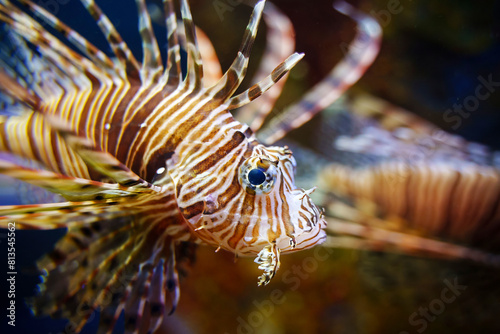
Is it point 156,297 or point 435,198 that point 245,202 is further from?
point 435,198

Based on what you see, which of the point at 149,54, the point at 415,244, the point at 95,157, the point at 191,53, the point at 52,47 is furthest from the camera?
the point at 415,244

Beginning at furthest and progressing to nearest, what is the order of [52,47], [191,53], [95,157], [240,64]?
[52,47] → [191,53] → [240,64] → [95,157]

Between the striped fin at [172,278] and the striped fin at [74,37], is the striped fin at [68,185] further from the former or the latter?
the striped fin at [74,37]

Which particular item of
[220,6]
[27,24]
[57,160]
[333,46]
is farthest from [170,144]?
[333,46]

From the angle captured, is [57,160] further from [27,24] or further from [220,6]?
[220,6]

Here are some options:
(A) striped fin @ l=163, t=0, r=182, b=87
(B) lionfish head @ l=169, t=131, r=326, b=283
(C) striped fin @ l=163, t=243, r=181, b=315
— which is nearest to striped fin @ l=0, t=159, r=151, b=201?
(B) lionfish head @ l=169, t=131, r=326, b=283

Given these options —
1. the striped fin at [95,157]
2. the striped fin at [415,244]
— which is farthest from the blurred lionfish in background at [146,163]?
the striped fin at [415,244]

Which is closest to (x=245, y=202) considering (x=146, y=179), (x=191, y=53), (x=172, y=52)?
(x=146, y=179)
